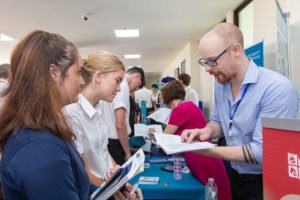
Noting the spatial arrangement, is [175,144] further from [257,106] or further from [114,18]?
[114,18]

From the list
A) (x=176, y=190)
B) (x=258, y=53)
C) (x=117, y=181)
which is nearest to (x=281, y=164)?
(x=117, y=181)

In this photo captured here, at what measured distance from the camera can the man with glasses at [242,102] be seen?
43.2 inches

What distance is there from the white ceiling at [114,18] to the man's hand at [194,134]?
3303 mm

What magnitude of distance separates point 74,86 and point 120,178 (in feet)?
1.29

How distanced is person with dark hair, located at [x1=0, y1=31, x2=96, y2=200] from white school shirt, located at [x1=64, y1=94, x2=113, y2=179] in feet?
1.64

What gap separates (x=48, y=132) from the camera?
0.62 m

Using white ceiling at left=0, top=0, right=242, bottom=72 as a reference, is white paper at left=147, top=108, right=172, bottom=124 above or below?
below

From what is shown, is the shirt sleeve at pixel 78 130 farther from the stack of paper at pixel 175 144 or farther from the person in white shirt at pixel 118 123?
the person in white shirt at pixel 118 123

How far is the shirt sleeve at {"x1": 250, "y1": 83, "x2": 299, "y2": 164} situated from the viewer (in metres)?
1.08

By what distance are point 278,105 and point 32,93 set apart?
110 centimetres

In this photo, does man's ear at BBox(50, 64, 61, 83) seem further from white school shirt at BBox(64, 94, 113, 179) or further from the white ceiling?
the white ceiling

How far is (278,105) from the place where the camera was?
1083 millimetres

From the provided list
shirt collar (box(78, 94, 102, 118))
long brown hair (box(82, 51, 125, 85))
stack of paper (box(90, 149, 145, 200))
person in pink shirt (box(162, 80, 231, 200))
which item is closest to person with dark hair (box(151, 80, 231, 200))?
person in pink shirt (box(162, 80, 231, 200))

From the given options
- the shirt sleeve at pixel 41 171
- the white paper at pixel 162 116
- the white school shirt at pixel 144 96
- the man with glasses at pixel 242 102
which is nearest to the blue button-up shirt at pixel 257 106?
the man with glasses at pixel 242 102
